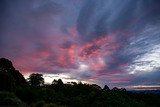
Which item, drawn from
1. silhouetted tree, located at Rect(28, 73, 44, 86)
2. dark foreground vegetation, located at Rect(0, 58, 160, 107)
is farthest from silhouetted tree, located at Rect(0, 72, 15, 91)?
silhouetted tree, located at Rect(28, 73, 44, 86)

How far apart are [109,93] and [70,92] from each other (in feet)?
33.7

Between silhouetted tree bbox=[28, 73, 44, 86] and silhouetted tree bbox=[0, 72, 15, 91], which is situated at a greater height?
silhouetted tree bbox=[28, 73, 44, 86]

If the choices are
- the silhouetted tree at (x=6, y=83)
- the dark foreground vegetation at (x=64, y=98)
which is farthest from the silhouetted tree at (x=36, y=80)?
the silhouetted tree at (x=6, y=83)


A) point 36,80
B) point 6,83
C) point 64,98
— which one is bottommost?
point 64,98

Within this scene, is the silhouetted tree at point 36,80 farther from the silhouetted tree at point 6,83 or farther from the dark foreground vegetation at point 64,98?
the silhouetted tree at point 6,83

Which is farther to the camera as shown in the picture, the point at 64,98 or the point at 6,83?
the point at 6,83

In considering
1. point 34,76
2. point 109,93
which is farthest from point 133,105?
point 34,76

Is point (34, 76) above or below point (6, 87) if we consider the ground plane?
above

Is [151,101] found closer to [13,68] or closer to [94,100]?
[94,100]

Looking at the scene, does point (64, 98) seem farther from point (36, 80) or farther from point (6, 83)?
point (36, 80)

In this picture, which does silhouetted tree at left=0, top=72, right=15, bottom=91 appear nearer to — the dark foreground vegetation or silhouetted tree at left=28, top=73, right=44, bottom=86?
the dark foreground vegetation

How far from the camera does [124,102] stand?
26953mm

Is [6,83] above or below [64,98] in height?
above

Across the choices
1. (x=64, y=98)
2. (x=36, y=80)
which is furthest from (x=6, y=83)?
(x=36, y=80)
